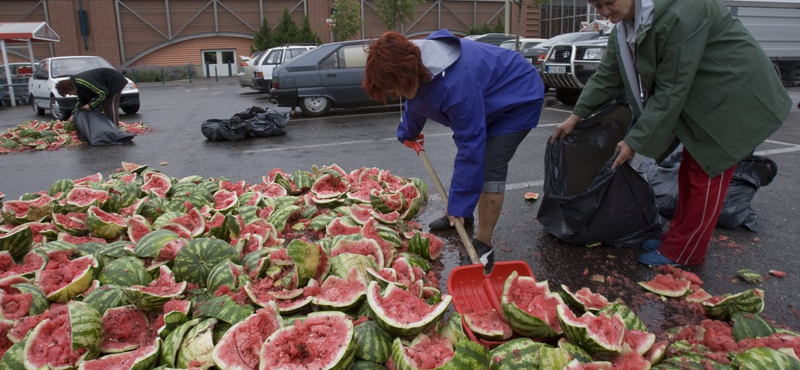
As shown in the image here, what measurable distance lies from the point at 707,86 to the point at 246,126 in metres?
8.03

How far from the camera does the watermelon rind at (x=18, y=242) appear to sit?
3.25 metres

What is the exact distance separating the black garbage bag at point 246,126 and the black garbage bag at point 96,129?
1.56m

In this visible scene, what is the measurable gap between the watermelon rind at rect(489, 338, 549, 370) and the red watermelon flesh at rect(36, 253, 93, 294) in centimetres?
234

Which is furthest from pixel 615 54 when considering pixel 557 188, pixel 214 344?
pixel 214 344

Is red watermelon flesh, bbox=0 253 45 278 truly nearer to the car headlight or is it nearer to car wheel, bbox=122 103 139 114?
the car headlight

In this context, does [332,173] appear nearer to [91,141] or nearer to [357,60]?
[91,141]

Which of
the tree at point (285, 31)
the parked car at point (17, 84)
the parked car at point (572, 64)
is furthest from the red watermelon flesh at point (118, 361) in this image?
the tree at point (285, 31)

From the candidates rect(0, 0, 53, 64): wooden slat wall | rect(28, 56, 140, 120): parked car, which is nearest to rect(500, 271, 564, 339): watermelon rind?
rect(28, 56, 140, 120): parked car

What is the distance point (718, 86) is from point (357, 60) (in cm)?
994

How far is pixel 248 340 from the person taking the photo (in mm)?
2283

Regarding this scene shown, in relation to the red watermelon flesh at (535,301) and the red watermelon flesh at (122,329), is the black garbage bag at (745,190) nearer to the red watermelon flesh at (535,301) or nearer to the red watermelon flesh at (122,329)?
the red watermelon flesh at (535,301)

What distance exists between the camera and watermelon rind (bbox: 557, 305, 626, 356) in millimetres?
2223

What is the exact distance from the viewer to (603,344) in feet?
7.27

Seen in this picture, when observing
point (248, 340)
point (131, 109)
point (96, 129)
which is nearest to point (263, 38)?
point (131, 109)
